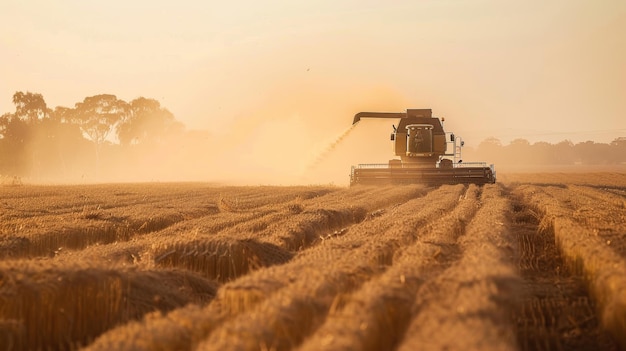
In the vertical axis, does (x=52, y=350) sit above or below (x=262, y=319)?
below

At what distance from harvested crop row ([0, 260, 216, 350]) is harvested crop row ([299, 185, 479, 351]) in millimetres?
2507

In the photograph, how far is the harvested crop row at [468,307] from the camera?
16.7ft

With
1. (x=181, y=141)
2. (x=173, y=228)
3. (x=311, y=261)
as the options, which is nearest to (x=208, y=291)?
(x=311, y=261)

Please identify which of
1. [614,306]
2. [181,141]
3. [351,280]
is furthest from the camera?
[181,141]

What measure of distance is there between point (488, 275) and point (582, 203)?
1554 cm

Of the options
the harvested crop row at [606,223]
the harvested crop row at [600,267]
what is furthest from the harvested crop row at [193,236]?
the harvested crop row at [606,223]

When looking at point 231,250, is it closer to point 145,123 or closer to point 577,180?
point 577,180

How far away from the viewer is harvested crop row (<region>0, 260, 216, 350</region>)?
7445 mm

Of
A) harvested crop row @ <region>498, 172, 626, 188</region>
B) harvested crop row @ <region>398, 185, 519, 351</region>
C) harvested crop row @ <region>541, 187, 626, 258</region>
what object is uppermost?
harvested crop row @ <region>498, 172, 626, 188</region>

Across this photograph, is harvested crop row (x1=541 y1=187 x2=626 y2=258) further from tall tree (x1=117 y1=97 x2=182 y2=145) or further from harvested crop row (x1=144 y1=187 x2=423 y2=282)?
tall tree (x1=117 y1=97 x2=182 y2=145)

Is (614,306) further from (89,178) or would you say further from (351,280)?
(89,178)

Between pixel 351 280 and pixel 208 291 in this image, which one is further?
pixel 208 291

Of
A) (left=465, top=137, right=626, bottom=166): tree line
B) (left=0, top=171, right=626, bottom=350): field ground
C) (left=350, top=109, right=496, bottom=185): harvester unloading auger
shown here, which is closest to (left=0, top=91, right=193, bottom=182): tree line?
(left=350, top=109, right=496, bottom=185): harvester unloading auger

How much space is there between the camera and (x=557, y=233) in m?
13.5
